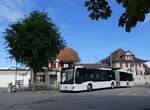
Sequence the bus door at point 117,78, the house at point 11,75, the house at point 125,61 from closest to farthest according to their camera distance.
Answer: the bus door at point 117,78, the house at point 11,75, the house at point 125,61

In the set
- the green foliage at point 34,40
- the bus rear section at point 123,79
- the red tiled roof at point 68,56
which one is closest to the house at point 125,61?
the red tiled roof at point 68,56

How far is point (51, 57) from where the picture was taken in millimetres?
46938

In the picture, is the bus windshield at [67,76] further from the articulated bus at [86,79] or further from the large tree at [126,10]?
the large tree at [126,10]

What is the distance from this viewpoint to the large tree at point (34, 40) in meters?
45.2

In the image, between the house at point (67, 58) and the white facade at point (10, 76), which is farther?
the house at point (67, 58)

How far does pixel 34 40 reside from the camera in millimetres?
45125

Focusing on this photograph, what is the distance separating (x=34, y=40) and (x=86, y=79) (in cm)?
810

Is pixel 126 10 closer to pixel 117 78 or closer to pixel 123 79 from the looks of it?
pixel 117 78

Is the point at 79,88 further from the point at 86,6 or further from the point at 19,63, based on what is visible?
the point at 86,6

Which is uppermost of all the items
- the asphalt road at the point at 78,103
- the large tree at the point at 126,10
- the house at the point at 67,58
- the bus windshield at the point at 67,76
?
the house at the point at 67,58

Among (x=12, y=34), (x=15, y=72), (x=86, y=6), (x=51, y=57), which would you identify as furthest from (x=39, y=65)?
(x=86, y=6)

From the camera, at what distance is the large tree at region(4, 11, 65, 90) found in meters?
45.2

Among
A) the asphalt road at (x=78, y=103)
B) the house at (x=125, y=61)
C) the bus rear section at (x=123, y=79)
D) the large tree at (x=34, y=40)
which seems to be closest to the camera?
the asphalt road at (x=78, y=103)

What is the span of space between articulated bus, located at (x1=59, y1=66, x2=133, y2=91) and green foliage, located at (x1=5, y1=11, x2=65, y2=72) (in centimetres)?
481
